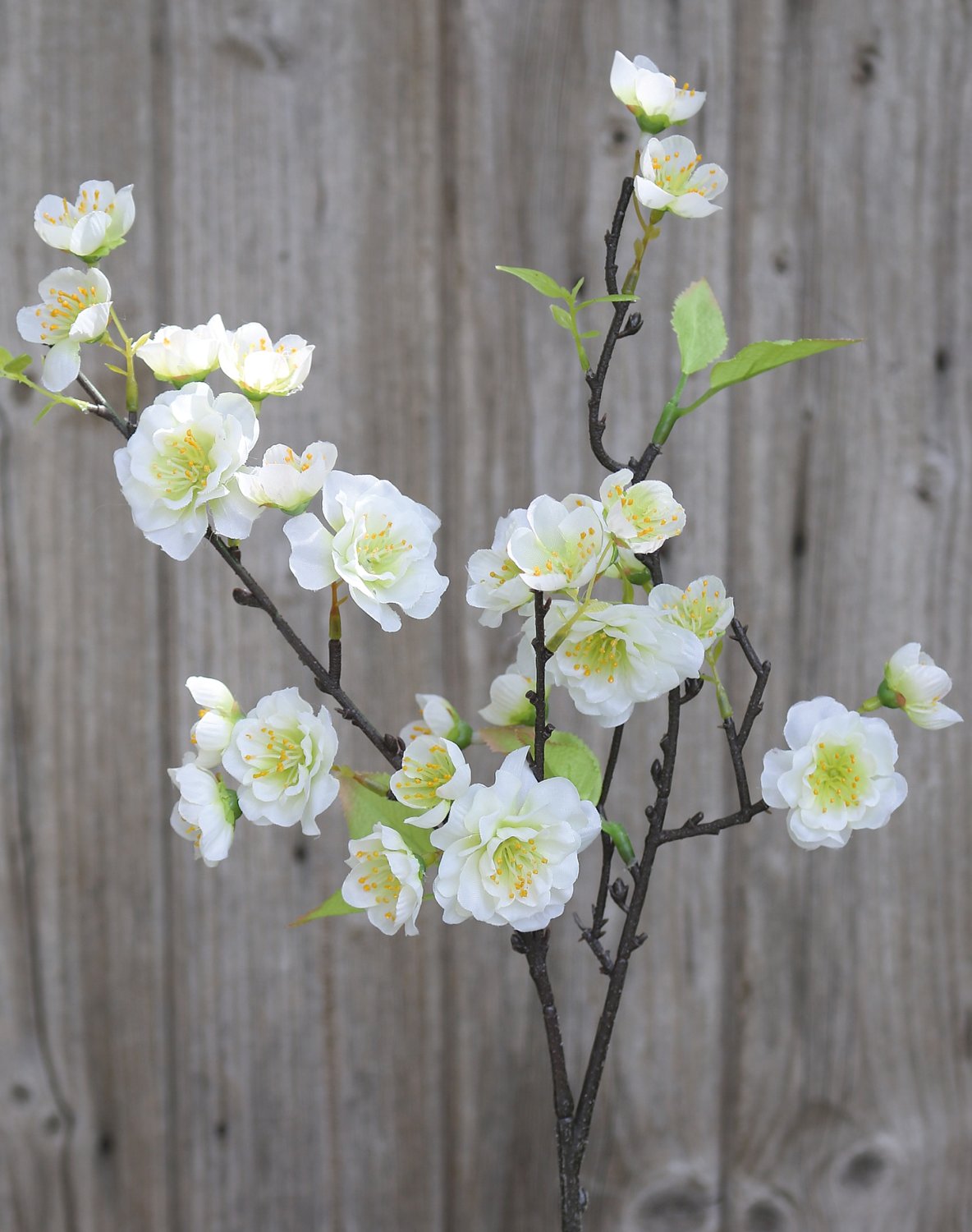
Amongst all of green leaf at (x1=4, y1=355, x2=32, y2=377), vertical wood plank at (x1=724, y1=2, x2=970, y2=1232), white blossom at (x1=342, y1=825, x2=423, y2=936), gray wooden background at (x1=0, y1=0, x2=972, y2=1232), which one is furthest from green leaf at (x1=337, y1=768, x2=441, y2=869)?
vertical wood plank at (x1=724, y1=2, x2=970, y2=1232)

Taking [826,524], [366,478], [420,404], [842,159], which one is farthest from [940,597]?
[366,478]

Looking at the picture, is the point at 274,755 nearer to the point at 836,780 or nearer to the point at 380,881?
the point at 380,881

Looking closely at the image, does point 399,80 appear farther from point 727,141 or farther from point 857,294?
point 857,294

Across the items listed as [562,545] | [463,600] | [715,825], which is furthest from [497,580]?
[463,600]

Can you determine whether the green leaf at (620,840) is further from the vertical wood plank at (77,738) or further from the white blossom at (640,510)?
the vertical wood plank at (77,738)

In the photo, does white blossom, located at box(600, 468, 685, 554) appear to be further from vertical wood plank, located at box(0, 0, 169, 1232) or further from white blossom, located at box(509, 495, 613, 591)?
vertical wood plank, located at box(0, 0, 169, 1232)
